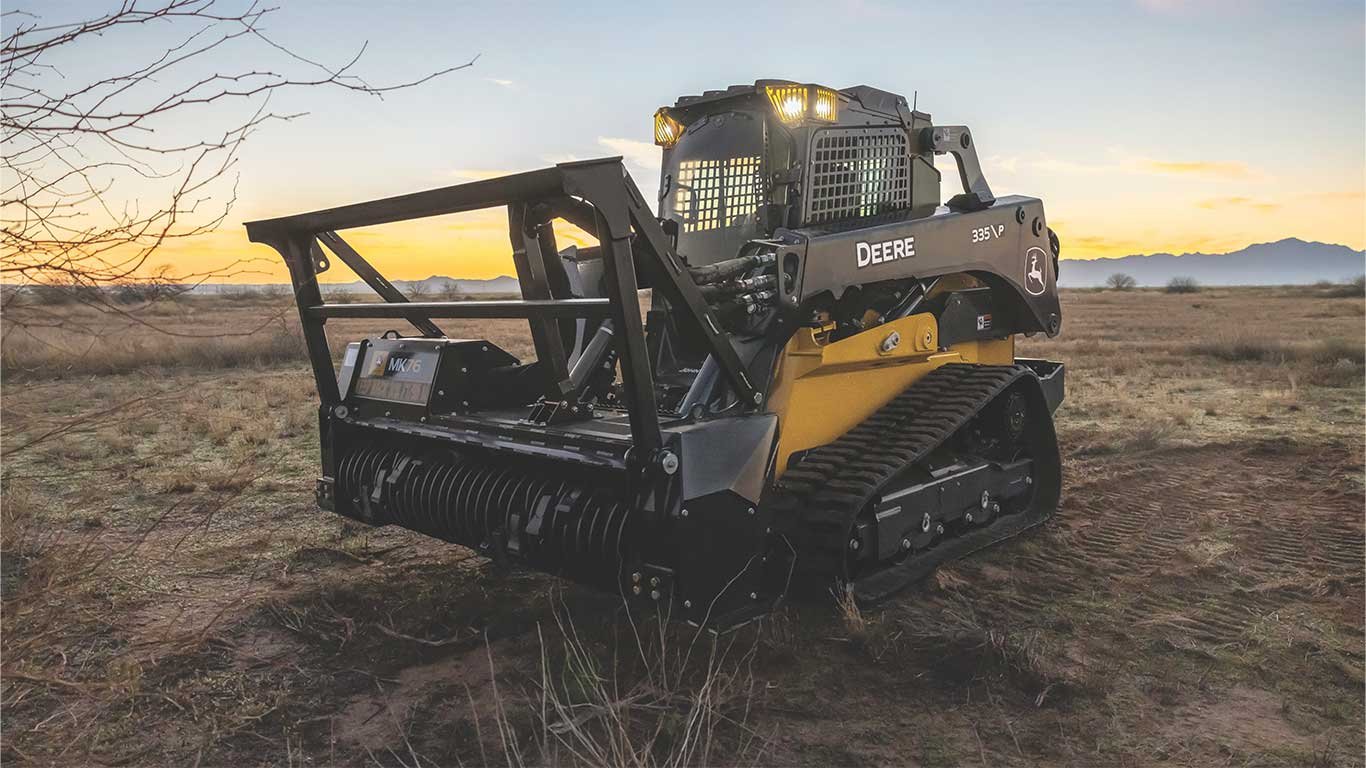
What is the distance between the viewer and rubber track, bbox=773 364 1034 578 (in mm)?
4520

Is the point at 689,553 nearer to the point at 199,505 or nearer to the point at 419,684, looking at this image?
the point at 419,684

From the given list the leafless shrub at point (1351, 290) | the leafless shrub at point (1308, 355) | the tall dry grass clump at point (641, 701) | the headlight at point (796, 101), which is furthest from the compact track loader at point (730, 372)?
the leafless shrub at point (1351, 290)

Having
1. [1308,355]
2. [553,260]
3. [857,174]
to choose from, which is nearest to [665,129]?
[857,174]

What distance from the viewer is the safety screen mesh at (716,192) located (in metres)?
5.77

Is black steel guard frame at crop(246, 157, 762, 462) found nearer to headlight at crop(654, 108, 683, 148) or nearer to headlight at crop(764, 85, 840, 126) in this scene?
headlight at crop(764, 85, 840, 126)

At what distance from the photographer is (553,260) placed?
16.9ft

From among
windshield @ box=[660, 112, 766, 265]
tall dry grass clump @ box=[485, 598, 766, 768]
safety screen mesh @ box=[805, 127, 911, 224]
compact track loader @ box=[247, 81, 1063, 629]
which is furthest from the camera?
windshield @ box=[660, 112, 766, 265]

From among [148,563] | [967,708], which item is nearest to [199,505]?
[148,563]

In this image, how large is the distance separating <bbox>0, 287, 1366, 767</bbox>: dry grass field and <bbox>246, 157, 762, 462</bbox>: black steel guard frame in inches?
33.0

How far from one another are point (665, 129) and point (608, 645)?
3135 millimetres

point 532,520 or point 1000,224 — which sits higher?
point 1000,224

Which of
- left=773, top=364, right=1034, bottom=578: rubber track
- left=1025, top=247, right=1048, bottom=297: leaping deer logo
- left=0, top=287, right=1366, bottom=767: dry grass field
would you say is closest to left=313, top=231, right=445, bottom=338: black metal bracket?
left=0, top=287, right=1366, bottom=767: dry grass field

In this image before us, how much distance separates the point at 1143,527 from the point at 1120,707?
312 cm

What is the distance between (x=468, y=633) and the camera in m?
5.02
